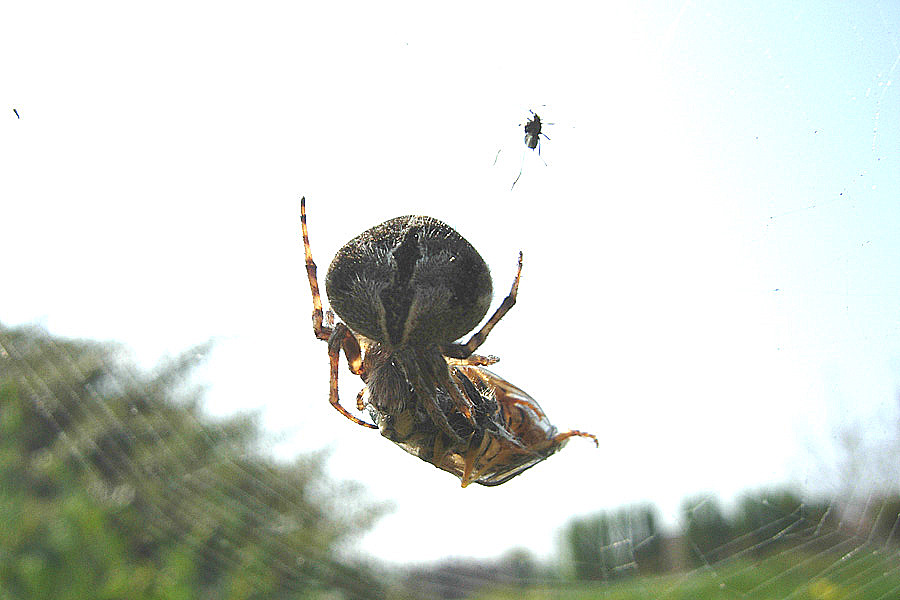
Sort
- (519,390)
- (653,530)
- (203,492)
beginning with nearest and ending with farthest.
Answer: (519,390) < (653,530) < (203,492)

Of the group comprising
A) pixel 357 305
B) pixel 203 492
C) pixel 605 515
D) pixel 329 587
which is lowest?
pixel 329 587

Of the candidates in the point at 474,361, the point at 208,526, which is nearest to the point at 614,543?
the point at 474,361

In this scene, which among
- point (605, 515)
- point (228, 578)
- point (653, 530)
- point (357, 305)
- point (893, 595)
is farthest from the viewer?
point (228, 578)

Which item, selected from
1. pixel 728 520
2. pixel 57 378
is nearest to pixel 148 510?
pixel 57 378

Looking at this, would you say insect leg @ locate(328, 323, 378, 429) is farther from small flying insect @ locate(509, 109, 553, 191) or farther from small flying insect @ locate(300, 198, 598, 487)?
small flying insect @ locate(509, 109, 553, 191)

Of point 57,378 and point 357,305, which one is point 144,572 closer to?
point 57,378

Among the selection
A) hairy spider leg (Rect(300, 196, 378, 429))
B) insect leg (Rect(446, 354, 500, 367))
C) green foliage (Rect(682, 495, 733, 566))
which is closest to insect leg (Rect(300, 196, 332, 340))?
hairy spider leg (Rect(300, 196, 378, 429))

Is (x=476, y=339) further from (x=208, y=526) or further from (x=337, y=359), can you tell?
(x=208, y=526)
